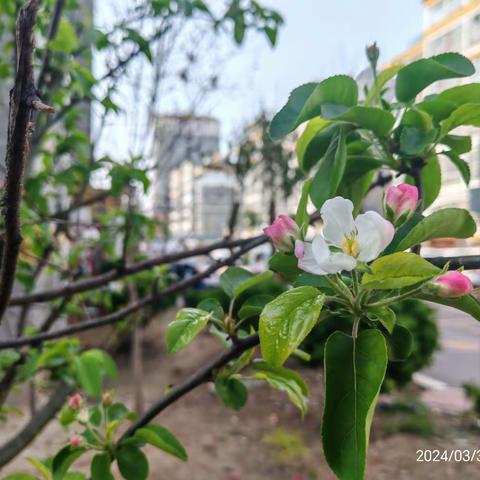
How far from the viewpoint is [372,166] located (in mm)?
699

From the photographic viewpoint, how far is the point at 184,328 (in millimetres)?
582

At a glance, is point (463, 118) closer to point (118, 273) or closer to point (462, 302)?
point (462, 302)

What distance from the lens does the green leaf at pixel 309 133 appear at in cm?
73

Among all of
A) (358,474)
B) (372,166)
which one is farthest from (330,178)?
(358,474)

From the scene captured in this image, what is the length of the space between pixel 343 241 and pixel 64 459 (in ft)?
1.99

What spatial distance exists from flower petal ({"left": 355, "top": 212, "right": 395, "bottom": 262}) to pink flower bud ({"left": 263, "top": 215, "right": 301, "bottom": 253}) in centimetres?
8

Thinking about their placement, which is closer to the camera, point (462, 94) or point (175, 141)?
point (462, 94)

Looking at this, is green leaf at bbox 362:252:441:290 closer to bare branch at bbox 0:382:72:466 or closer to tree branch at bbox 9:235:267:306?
tree branch at bbox 9:235:267:306

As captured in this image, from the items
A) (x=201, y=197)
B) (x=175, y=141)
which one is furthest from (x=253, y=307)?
(x=201, y=197)

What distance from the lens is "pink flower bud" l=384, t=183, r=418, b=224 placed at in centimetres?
53

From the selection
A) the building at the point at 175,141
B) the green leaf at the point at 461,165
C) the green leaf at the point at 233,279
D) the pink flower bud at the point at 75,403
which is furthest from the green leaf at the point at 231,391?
the building at the point at 175,141

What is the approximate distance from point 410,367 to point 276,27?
3.58 m

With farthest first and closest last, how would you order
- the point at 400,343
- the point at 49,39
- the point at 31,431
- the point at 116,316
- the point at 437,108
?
the point at 49,39
the point at 31,431
the point at 116,316
the point at 437,108
the point at 400,343

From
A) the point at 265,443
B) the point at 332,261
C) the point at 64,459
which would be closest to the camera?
the point at 332,261
